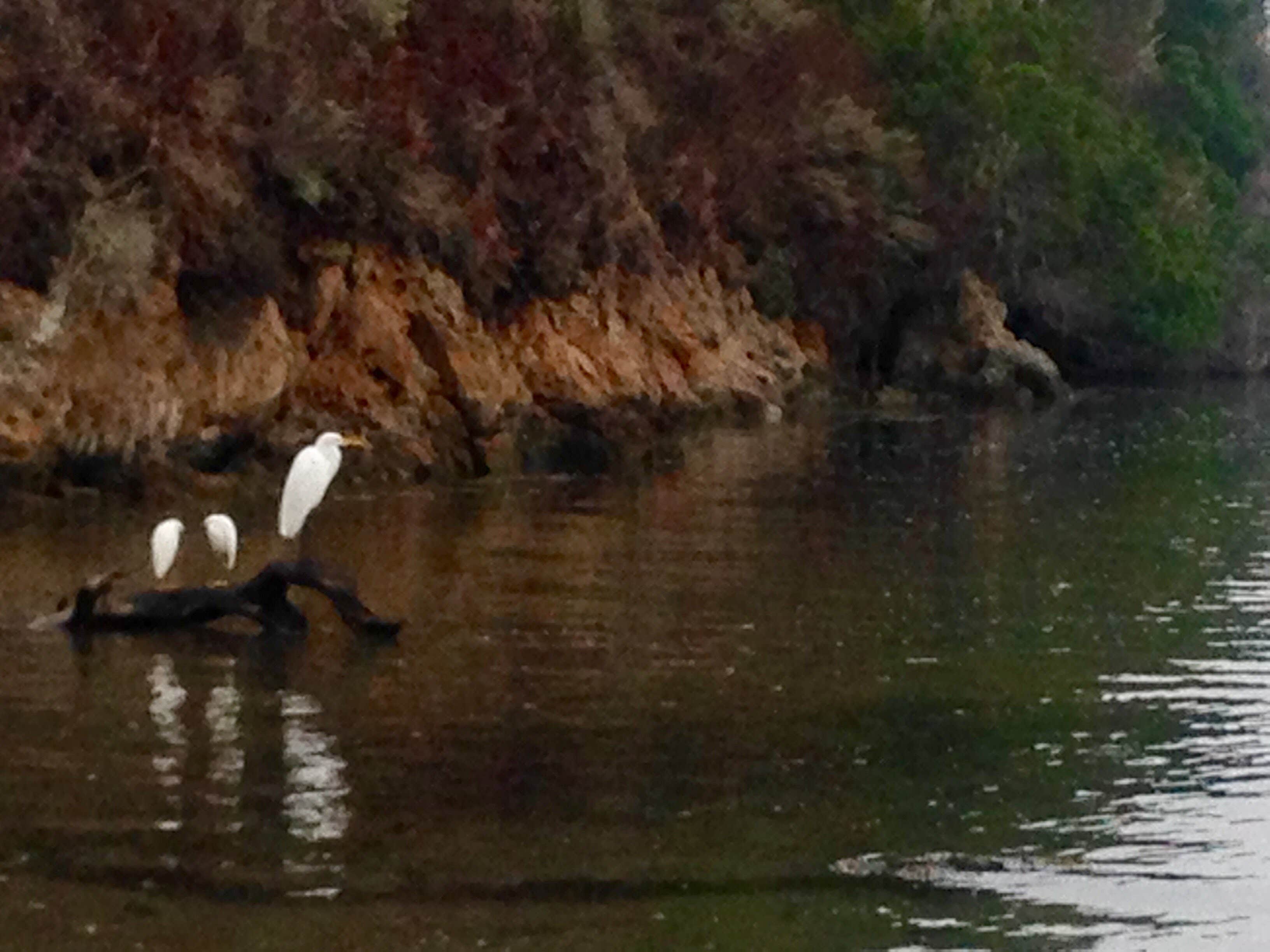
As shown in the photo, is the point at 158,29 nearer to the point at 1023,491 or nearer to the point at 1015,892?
the point at 1023,491

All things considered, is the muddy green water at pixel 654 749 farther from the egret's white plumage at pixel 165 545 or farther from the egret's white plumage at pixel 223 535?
the egret's white plumage at pixel 165 545

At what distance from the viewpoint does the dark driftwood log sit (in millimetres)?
18219

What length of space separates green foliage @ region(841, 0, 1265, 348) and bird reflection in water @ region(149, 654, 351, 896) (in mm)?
45277

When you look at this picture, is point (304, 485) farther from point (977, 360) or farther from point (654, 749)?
point (977, 360)

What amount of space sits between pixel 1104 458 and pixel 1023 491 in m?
7.13

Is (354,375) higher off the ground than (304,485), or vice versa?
(354,375)

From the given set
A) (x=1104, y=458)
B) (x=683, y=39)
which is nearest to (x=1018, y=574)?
(x=1104, y=458)

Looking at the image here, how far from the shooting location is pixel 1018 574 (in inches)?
945

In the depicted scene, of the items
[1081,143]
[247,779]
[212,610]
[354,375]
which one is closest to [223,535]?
[212,610]

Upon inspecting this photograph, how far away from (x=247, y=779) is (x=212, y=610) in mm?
4688

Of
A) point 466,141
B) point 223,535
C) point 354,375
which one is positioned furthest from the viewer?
point 466,141

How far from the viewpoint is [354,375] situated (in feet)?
112

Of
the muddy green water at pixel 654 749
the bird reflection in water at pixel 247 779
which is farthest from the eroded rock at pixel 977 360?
the bird reflection in water at pixel 247 779

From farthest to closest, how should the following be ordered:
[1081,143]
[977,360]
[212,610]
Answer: [1081,143]
[977,360]
[212,610]
